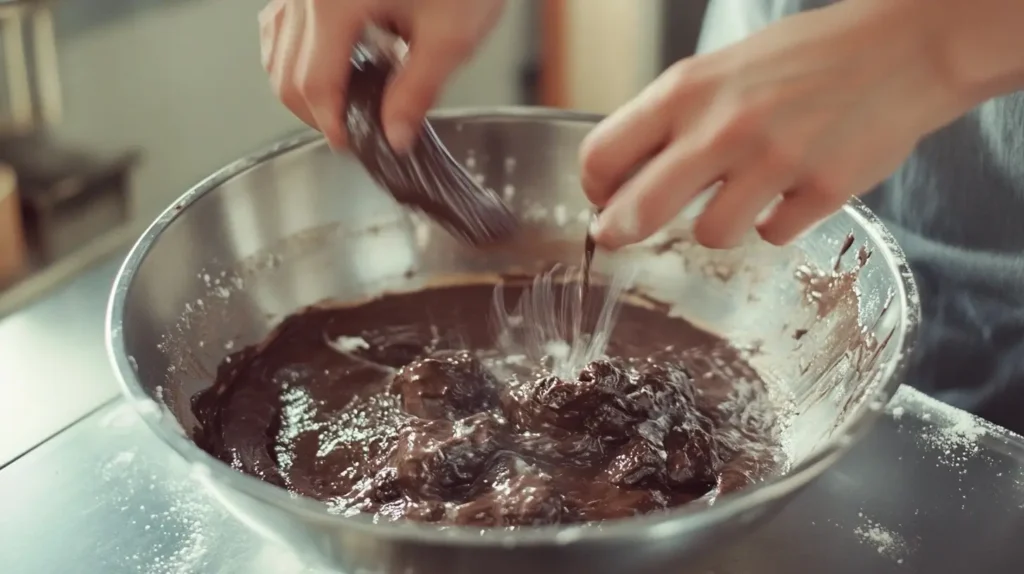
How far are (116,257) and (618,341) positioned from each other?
0.73 m

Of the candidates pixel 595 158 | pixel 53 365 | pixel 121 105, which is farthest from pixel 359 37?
pixel 121 105

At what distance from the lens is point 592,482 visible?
2.91ft

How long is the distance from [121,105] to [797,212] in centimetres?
170

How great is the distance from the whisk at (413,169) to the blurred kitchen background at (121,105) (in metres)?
0.89

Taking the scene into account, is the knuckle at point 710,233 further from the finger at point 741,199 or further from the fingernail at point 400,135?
the fingernail at point 400,135

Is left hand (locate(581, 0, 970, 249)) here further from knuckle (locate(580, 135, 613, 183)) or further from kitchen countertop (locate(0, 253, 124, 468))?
kitchen countertop (locate(0, 253, 124, 468))

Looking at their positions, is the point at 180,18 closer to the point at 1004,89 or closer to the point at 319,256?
the point at 319,256

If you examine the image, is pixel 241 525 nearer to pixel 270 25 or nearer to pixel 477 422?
pixel 477 422

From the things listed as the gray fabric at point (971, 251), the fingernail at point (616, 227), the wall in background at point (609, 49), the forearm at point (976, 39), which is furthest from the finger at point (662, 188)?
the wall in background at point (609, 49)

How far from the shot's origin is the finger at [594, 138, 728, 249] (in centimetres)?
76

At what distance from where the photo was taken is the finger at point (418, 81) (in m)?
0.95

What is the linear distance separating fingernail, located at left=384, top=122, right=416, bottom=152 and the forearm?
0.45 metres

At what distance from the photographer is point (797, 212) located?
816 millimetres

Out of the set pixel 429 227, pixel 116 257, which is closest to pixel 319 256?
pixel 429 227
